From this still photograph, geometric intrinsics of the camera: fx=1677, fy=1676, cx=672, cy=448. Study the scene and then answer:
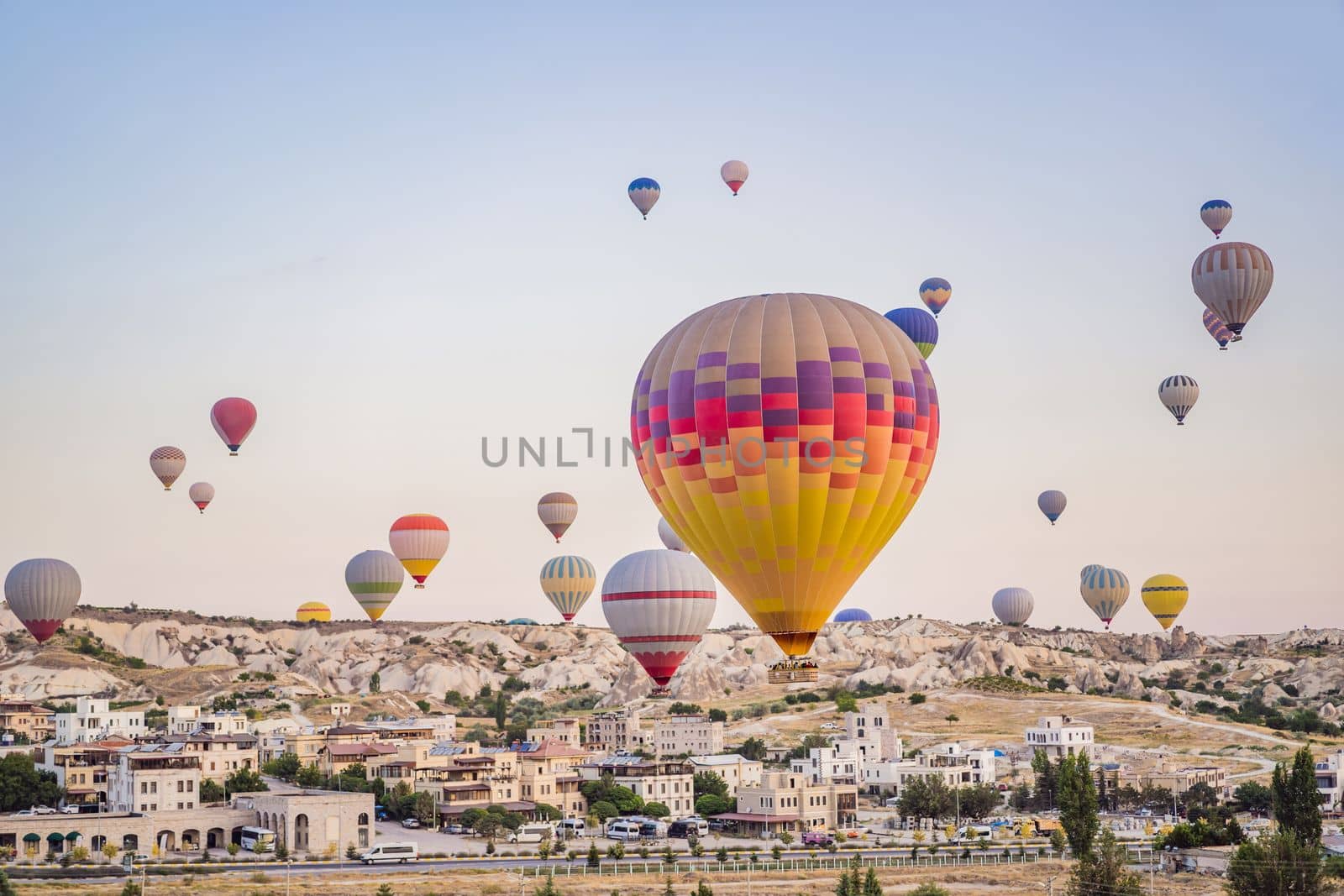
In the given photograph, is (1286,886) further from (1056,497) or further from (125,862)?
(1056,497)

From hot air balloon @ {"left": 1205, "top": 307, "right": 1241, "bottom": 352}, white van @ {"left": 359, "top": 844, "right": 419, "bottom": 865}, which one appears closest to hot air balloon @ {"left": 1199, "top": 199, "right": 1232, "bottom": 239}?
hot air balloon @ {"left": 1205, "top": 307, "right": 1241, "bottom": 352}

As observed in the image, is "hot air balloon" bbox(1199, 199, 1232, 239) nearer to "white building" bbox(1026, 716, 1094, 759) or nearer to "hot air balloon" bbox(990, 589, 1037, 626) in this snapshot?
"white building" bbox(1026, 716, 1094, 759)

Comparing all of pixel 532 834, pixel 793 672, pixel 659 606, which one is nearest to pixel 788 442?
pixel 793 672

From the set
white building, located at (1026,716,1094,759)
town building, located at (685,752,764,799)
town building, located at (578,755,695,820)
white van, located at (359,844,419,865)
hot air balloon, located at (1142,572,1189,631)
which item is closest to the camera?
white van, located at (359,844,419,865)

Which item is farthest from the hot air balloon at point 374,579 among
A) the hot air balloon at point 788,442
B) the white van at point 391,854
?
the hot air balloon at point 788,442

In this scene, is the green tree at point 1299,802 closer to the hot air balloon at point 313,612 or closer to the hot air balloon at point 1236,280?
the hot air balloon at point 1236,280

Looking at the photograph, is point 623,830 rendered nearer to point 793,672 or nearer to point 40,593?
point 793,672
